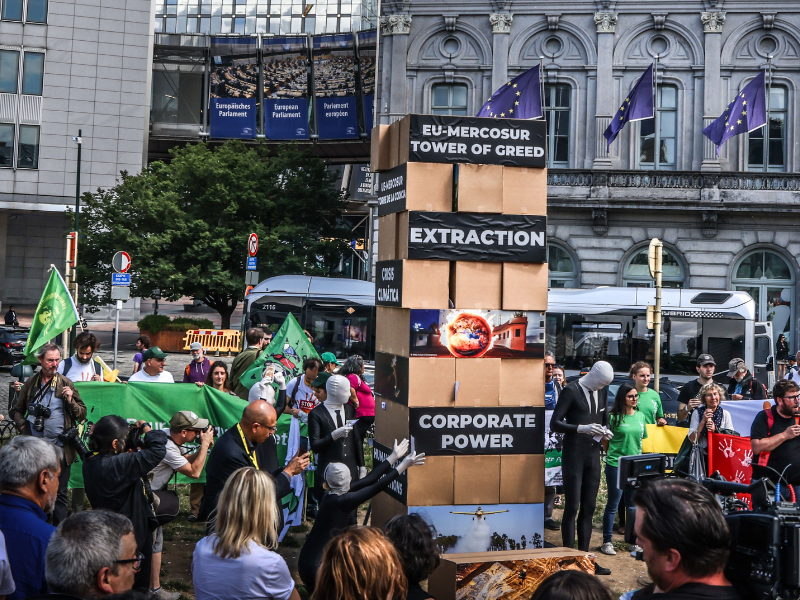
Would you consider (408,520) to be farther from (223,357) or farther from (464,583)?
(223,357)

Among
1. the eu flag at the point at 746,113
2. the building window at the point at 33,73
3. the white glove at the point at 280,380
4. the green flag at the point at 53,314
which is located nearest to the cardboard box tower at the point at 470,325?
the white glove at the point at 280,380

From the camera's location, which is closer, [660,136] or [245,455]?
[245,455]

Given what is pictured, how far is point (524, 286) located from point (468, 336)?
66cm

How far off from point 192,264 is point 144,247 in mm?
1985

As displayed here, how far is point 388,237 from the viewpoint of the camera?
739 cm

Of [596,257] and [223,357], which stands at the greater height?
[596,257]

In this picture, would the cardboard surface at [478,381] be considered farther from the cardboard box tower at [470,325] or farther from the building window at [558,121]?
the building window at [558,121]

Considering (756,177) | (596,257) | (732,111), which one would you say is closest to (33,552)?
(732,111)

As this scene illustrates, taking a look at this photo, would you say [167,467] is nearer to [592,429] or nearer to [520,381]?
[520,381]

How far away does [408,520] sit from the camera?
4156 millimetres

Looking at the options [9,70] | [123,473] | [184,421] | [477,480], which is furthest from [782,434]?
[9,70]

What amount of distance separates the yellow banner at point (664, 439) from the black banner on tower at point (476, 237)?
13.1 feet

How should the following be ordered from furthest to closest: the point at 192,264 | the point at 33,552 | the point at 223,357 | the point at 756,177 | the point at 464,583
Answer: the point at 192,264 < the point at 223,357 < the point at 756,177 < the point at 464,583 < the point at 33,552

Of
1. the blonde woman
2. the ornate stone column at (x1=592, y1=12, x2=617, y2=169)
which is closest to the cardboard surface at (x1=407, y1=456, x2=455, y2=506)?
the blonde woman
